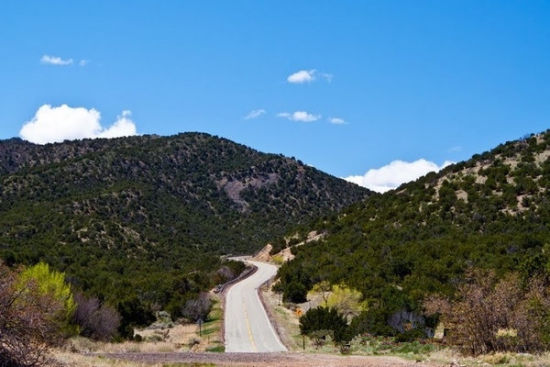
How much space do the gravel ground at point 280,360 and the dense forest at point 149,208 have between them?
688 inches

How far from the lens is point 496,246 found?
137ft

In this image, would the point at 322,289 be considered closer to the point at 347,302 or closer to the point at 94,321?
the point at 347,302

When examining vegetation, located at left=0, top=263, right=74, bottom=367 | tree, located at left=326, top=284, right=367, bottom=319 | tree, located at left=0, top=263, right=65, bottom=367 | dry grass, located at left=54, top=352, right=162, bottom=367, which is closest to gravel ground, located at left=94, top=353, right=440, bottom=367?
dry grass, located at left=54, top=352, right=162, bottom=367

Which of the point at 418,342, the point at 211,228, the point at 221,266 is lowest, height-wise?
the point at 418,342

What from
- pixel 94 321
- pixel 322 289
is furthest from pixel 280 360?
pixel 322 289

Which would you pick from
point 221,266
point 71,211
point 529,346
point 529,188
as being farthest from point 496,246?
point 71,211

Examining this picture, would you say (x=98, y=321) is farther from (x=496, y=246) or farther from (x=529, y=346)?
(x=496, y=246)

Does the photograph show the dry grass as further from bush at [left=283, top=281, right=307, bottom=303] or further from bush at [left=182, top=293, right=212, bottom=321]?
bush at [left=283, top=281, right=307, bottom=303]

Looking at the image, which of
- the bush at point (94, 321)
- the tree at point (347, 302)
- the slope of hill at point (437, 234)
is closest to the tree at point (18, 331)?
the bush at point (94, 321)

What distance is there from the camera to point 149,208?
92.9 m

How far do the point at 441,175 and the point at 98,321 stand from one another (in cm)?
4667

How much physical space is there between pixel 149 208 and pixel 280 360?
74.5 metres

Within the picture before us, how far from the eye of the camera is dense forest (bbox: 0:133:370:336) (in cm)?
5438

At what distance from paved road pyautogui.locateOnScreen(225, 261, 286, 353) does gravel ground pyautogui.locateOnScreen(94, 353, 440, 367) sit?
5153 mm
